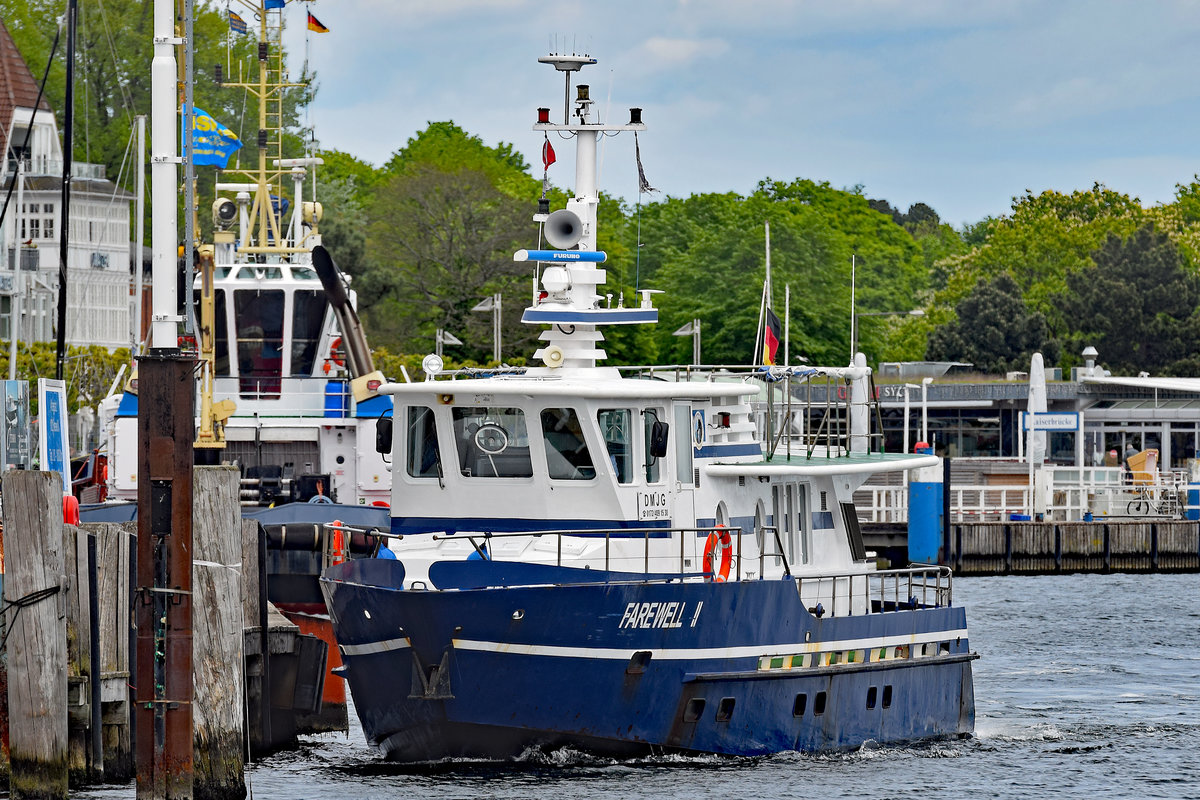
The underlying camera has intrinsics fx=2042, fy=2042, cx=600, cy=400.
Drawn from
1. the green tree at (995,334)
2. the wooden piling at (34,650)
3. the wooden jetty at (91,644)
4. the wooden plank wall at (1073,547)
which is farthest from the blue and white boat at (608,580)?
the green tree at (995,334)

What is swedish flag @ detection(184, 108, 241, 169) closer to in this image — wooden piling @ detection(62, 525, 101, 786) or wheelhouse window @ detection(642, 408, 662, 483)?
wheelhouse window @ detection(642, 408, 662, 483)

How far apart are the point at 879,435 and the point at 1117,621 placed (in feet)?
55.6

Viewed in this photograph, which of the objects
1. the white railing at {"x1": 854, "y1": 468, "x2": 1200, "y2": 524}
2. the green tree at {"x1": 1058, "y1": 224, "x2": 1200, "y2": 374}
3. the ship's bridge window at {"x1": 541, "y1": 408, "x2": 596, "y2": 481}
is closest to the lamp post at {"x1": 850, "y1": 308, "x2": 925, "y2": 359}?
the white railing at {"x1": 854, "y1": 468, "x2": 1200, "y2": 524}

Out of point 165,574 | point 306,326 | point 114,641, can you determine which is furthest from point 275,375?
point 165,574

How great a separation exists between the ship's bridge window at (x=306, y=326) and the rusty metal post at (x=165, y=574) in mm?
22549

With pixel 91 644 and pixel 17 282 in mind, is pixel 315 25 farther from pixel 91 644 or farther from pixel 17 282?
pixel 91 644

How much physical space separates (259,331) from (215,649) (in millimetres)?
21845

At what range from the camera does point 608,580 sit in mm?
20531

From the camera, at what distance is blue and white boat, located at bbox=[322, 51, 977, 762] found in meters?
20.3

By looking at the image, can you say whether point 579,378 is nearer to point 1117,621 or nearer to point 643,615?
point 643,615

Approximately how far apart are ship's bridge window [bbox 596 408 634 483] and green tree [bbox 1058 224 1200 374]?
7322 cm

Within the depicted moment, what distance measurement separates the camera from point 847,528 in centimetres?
2534

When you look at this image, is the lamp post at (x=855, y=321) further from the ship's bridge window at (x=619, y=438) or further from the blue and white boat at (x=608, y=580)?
the ship's bridge window at (x=619, y=438)

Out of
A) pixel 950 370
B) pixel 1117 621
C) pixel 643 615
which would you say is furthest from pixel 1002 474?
pixel 643 615
